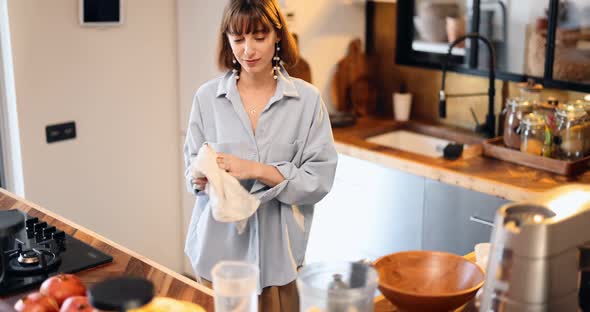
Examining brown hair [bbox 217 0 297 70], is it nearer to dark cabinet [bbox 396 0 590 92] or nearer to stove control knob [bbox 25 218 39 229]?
stove control knob [bbox 25 218 39 229]

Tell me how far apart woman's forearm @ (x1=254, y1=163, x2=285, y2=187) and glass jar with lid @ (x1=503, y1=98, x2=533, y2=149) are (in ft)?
4.49

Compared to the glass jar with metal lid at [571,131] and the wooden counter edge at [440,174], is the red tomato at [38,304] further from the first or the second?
the glass jar with metal lid at [571,131]

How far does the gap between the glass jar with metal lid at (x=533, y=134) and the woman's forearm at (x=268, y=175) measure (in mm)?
1335

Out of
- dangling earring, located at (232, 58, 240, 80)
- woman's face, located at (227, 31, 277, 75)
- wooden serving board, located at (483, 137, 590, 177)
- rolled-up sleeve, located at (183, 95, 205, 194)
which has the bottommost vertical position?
wooden serving board, located at (483, 137, 590, 177)

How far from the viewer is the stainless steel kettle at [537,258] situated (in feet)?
4.58

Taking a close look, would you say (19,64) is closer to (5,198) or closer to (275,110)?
(5,198)

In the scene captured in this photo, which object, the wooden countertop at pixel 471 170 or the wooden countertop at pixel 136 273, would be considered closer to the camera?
the wooden countertop at pixel 136 273

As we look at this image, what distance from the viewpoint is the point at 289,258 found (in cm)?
228

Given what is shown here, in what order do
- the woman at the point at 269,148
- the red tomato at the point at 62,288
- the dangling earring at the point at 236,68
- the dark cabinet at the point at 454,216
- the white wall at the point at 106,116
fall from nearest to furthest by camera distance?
the red tomato at the point at 62,288
the woman at the point at 269,148
the dangling earring at the point at 236,68
the dark cabinet at the point at 454,216
the white wall at the point at 106,116

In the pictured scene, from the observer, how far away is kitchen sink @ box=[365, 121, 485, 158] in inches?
142

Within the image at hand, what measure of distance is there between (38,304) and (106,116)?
6.57 feet

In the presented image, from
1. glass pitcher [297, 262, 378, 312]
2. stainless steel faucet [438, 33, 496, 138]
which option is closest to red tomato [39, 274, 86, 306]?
glass pitcher [297, 262, 378, 312]

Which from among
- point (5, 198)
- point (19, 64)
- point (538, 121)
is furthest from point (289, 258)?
point (19, 64)

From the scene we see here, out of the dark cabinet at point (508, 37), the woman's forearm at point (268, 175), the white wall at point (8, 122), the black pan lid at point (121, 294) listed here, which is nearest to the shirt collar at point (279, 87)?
the woman's forearm at point (268, 175)
